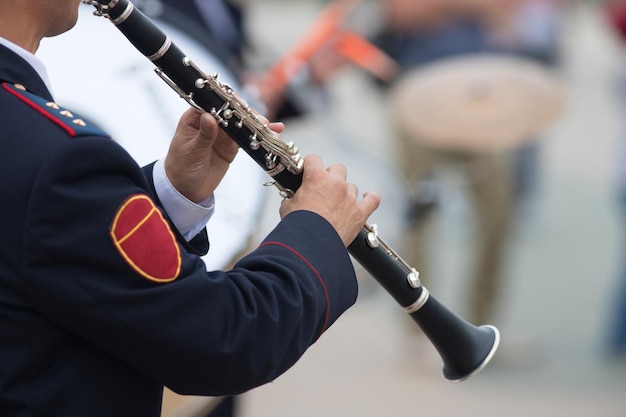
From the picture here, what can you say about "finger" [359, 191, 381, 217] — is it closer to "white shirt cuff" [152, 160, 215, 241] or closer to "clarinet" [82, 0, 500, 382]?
"clarinet" [82, 0, 500, 382]

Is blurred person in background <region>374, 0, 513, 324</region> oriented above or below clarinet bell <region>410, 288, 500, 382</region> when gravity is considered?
above

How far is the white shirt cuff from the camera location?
1.63 metres

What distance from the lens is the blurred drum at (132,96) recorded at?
7.47ft

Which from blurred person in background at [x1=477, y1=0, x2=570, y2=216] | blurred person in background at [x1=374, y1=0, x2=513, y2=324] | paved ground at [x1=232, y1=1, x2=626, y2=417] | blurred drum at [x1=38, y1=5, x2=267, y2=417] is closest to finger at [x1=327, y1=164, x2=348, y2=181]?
blurred drum at [x1=38, y1=5, x2=267, y2=417]

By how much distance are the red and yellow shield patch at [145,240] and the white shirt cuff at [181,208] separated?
27 centimetres

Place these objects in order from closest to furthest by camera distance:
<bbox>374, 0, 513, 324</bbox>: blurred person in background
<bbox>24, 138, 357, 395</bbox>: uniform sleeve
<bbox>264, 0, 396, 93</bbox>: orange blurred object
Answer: <bbox>24, 138, 357, 395</bbox>: uniform sleeve, <bbox>264, 0, 396, 93</bbox>: orange blurred object, <bbox>374, 0, 513, 324</bbox>: blurred person in background

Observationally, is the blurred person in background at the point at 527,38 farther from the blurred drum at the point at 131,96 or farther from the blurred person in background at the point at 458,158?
the blurred drum at the point at 131,96

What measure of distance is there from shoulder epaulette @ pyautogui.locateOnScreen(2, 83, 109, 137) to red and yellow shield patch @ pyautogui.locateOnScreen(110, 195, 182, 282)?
0.10m

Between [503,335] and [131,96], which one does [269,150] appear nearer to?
[131,96]

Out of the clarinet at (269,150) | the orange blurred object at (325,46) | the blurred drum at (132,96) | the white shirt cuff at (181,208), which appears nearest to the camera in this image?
the clarinet at (269,150)

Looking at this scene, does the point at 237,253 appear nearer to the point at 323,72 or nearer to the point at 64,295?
the point at 64,295

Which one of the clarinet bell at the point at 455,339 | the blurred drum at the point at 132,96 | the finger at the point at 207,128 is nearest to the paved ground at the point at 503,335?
the blurred drum at the point at 132,96

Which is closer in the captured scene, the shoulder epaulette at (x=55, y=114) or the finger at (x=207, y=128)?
the shoulder epaulette at (x=55, y=114)

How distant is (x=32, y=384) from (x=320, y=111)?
2573 mm
